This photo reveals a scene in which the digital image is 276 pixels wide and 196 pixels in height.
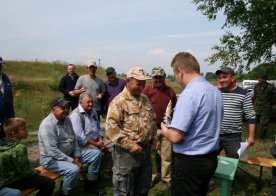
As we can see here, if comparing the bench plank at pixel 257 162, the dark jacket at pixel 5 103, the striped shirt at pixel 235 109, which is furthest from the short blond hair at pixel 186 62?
Result: the dark jacket at pixel 5 103

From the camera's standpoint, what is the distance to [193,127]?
9.38ft

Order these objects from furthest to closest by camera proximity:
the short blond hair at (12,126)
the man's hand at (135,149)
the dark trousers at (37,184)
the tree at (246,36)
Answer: the tree at (246,36), the dark trousers at (37,184), the short blond hair at (12,126), the man's hand at (135,149)

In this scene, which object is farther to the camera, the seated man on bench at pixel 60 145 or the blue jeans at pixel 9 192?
the seated man on bench at pixel 60 145

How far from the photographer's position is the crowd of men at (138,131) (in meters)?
2.88

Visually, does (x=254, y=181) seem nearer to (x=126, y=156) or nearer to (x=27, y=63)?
(x=126, y=156)

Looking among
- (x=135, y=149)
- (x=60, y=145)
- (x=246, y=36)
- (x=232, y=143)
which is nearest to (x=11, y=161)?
(x=60, y=145)

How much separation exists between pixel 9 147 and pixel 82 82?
9.89ft

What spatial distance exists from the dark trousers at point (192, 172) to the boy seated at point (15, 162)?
2.02 metres

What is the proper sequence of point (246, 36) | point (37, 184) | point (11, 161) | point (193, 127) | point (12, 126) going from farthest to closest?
point (246, 36) → point (37, 184) → point (12, 126) → point (11, 161) → point (193, 127)

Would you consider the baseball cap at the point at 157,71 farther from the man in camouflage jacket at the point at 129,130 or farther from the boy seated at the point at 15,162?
the boy seated at the point at 15,162

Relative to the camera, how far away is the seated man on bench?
473 cm

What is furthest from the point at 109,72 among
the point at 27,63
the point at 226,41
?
the point at 27,63

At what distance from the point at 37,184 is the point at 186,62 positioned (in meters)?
2.66

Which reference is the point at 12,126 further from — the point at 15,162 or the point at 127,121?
the point at 127,121
